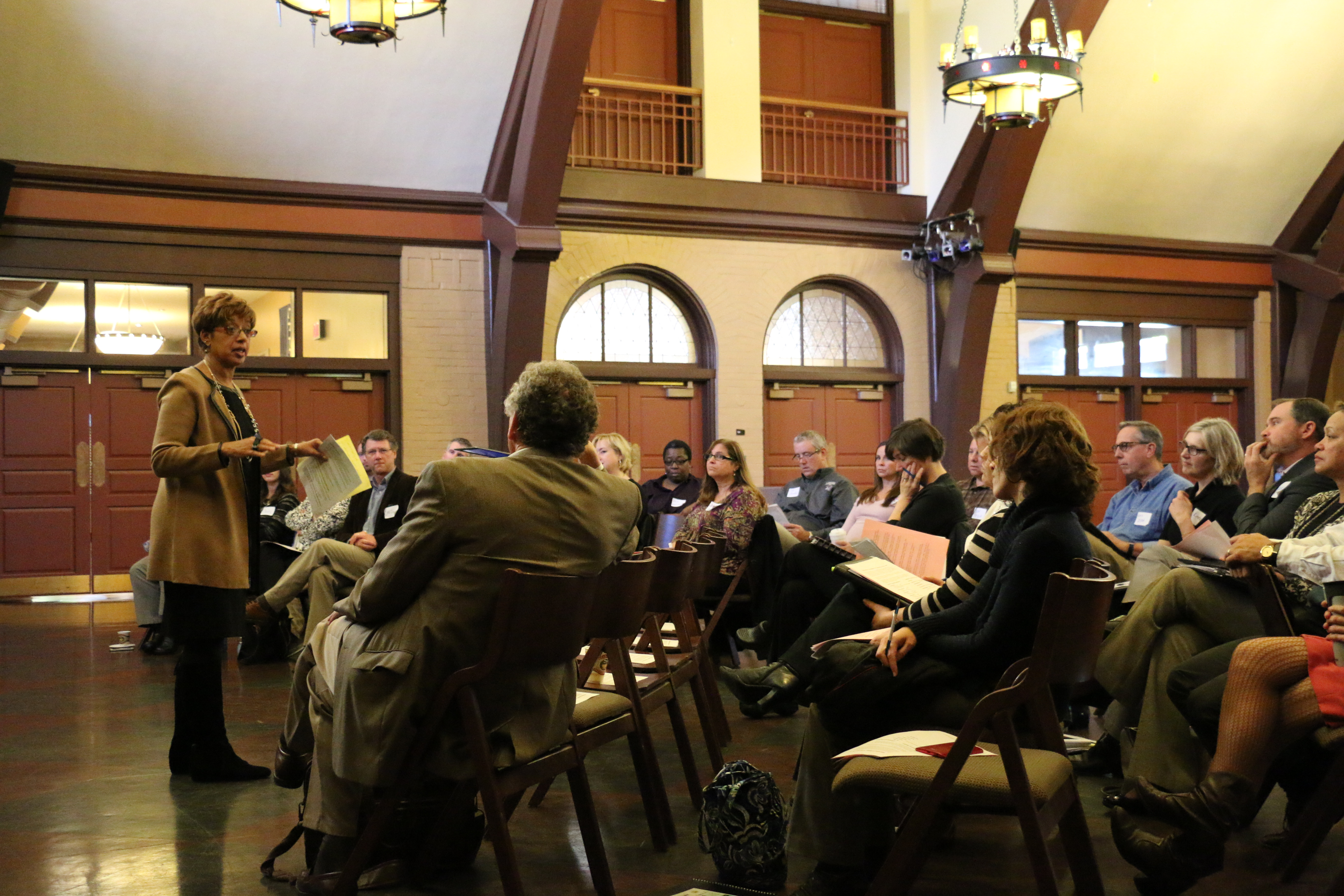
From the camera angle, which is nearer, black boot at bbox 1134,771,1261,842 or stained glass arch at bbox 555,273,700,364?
black boot at bbox 1134,771,1261,842

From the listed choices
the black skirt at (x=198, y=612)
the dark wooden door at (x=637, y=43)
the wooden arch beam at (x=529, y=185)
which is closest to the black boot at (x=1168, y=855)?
the black skirt at (x=198, y=612)

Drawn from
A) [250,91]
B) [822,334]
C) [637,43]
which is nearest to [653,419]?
[822,334]

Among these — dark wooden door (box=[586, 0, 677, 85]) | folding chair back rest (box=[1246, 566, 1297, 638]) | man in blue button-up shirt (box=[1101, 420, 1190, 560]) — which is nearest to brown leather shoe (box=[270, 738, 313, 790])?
folding chair back rest (box=[1246, 566, 1297, 638])

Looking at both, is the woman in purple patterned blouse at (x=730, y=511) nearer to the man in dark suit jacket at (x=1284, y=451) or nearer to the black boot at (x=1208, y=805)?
the man in dark suit jacket at (x=1284, y=451)

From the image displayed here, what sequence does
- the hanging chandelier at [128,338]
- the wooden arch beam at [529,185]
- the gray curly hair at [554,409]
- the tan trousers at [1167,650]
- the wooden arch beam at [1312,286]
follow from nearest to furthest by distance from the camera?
1. the gray curly hair at [554,409]
2. the tan trousers at [1167,650]
3. the wooden arch beam at [529,185]
4. the hanging chandelier at [128,338]
5. the wooden arch beam at [1312,286]

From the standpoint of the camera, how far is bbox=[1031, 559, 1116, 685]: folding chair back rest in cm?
226

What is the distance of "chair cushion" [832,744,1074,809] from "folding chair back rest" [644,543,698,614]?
1086mm

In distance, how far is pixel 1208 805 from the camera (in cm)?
249

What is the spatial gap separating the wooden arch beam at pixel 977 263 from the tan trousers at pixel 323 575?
6.10 m

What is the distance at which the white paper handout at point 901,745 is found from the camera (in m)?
2.35

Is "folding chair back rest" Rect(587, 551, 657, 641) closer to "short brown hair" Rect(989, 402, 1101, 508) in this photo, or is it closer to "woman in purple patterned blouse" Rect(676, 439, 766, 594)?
"short brown hair" Rect(989, 402, 1101, 508)

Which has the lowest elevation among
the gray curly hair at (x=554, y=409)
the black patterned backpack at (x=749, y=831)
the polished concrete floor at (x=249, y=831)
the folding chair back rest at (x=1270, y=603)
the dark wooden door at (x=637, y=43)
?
the polished concrete floor at (x=249, y=831)

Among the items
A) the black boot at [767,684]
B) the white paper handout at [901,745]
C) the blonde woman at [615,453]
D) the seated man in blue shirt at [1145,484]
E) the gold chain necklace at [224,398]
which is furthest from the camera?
the blonde woman at [615,453]

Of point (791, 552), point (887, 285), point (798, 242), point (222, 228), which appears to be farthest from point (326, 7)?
point (887, 285)
